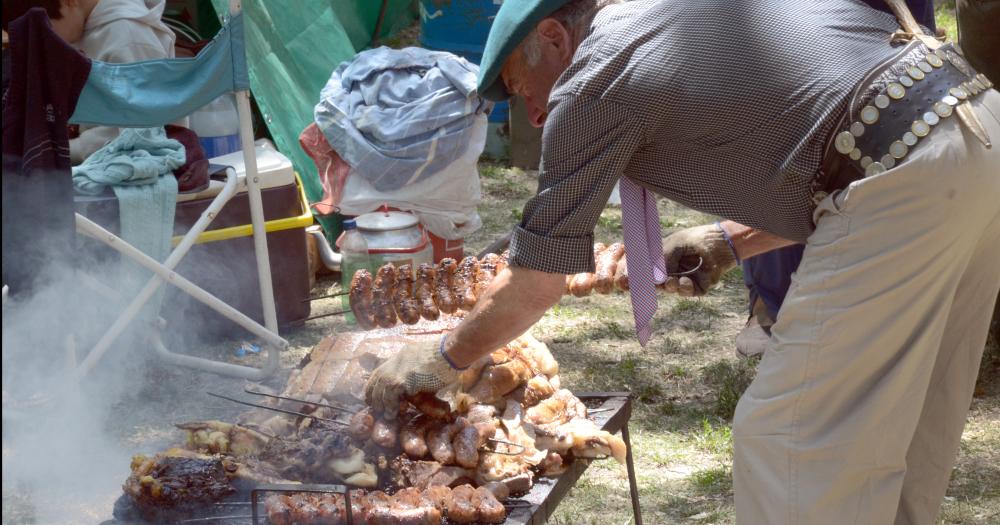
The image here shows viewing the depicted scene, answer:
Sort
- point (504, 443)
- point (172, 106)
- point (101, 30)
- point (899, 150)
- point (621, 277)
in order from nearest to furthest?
point (899, 150) < point (504, 443) < point (621, 277) < point (172, 106) < point (101, 30)

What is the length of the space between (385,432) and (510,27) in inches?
50.6

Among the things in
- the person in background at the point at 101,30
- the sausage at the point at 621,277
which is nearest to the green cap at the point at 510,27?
the sausage at the point at 621,277

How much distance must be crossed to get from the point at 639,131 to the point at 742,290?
4.40 metres

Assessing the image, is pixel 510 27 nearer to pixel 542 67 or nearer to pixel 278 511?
pixel 542 67

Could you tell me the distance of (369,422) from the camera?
3215mm

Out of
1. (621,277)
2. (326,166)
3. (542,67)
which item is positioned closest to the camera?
(542,67)

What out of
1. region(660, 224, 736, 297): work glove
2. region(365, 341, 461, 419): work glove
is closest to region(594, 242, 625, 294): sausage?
region(660, 224, 736, 297): work glove

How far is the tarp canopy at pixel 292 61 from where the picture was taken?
7.04m

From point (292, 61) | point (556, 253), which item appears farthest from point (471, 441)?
point (292, 61)

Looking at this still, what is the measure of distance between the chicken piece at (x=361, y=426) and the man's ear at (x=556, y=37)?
127 cm

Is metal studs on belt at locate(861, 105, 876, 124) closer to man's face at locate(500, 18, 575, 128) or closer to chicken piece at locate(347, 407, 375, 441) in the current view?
man's face at locate(500, 18, 575, 128)

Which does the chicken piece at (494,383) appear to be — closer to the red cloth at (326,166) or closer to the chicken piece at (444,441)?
the chicken piece at (444,441)

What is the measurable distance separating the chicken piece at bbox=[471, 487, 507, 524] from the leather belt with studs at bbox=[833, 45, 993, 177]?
1.28 m

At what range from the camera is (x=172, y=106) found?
4598 mm
